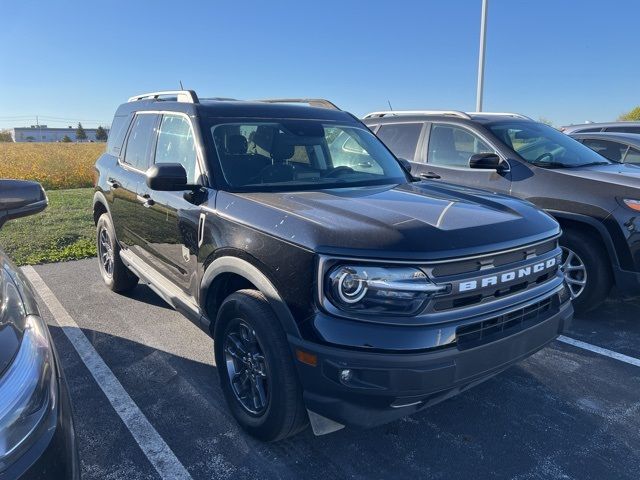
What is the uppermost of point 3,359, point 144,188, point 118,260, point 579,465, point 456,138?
point 456,138

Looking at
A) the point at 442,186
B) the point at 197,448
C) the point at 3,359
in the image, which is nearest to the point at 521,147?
the point at 442,186

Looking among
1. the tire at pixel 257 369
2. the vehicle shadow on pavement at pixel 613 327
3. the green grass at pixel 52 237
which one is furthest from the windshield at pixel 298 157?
the green grass at pixel 52 237

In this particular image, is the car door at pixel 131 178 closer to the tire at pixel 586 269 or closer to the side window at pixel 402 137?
the side window at pixel 402 137

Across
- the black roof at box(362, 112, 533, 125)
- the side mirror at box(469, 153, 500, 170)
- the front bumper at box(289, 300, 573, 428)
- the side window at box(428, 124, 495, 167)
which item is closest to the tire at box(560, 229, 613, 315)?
the side mirror at box(469, 153, 500, 170)

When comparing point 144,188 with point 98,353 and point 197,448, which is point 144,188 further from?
point 197,448

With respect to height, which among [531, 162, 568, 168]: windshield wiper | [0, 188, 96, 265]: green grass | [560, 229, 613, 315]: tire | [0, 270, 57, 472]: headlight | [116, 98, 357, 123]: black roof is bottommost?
[0, 188, 96, 265]: green grass

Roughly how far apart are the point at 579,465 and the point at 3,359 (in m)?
2.77

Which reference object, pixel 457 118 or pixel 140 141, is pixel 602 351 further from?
pixel 140 141

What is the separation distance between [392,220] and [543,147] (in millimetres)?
3497

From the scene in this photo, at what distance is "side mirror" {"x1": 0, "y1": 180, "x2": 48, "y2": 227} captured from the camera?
2.57m

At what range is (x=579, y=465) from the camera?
108 inches

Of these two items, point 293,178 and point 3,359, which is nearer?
point 3,359

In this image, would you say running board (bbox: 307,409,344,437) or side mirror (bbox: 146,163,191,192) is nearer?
running board (bbox: 307,409,344,437)

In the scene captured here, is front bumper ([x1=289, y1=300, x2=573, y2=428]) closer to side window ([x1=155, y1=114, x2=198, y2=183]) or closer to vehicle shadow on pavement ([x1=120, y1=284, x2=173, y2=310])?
side window ([x1=155, y1=114, x2=198, y2=183])
